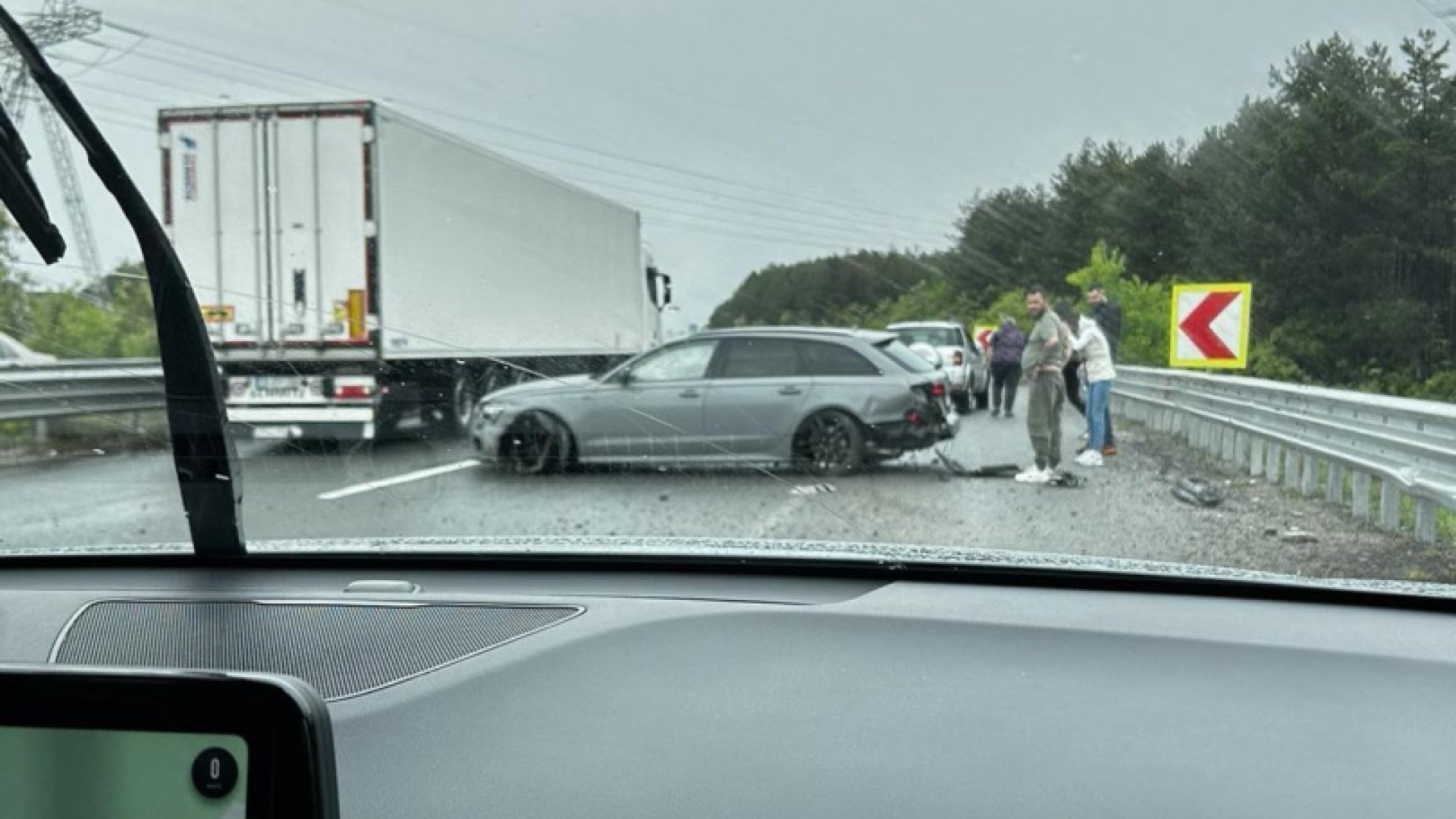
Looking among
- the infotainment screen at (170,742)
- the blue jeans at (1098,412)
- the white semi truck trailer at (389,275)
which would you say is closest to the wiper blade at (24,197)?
the white semi truck trailer at (389,275)

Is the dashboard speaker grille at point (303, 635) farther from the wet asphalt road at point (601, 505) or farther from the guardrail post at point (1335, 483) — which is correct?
the guardrail post at point (1335, 483)

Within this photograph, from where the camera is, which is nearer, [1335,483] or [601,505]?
[1335,483]

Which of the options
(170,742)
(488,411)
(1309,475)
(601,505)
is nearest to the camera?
(170,742)

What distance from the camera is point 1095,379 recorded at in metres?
4.19

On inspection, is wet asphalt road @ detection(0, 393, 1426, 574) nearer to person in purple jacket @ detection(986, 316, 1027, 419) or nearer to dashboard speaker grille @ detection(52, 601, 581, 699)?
person in purple jacket @ detection(986, 316, 1027, 419)

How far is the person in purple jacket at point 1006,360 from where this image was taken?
13.5ft

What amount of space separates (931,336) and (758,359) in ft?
1.80

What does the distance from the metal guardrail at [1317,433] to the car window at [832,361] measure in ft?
2.66

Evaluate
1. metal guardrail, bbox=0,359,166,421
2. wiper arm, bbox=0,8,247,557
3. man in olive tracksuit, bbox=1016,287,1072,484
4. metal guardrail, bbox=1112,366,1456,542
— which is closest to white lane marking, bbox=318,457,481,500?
wiper arm, bbox=0,8,247,557

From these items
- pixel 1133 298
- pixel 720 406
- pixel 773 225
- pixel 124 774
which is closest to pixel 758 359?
pixel 720 406

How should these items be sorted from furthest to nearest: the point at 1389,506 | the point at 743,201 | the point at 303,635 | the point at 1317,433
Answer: the point at 743,201, the point at 1317,433, the point at 1389,506, the point at 303,635

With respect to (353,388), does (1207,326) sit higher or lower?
higher

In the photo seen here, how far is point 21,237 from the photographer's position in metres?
3.06

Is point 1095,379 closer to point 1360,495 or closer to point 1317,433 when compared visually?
point 1317,433
